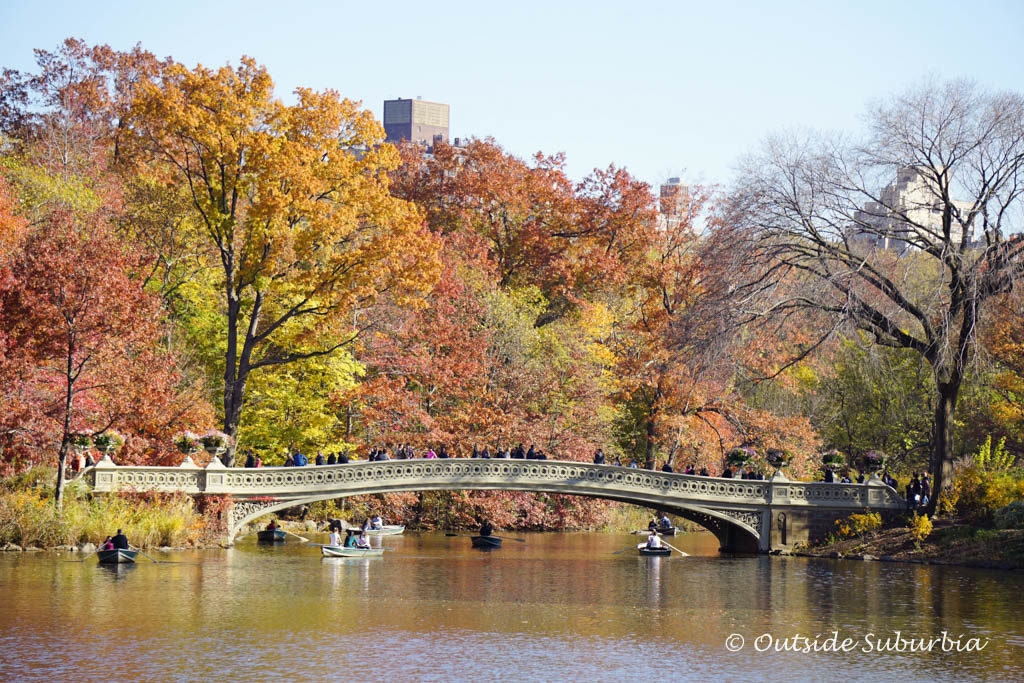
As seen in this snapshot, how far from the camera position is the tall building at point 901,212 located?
3847 cm

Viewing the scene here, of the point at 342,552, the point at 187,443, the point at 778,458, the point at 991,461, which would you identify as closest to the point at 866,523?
the point at 778,458

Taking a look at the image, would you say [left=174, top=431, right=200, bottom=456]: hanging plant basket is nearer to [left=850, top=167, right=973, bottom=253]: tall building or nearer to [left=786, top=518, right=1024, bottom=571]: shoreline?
[left=786, top=518, right=1024, bottom=571]: shoreline

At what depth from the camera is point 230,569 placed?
33.7 metres

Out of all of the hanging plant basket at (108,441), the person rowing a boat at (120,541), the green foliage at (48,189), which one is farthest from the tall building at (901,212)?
the green foliage at (48,189)

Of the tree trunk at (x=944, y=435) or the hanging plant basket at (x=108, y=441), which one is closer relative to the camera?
the hanging plant basket at (x=108, y=441)

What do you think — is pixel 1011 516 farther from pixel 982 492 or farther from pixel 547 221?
pixel 547 221

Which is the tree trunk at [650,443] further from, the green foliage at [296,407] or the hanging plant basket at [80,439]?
the hanging plant basket at [80,439]

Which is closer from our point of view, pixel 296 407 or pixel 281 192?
pixel 281 192

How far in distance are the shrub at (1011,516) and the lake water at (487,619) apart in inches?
104

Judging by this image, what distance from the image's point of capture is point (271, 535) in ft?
146

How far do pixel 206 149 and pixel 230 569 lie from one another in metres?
17.5

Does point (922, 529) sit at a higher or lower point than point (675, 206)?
lower

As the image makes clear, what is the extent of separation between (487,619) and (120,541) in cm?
1209

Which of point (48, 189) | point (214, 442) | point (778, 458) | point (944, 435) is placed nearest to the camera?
point (214, 442)
